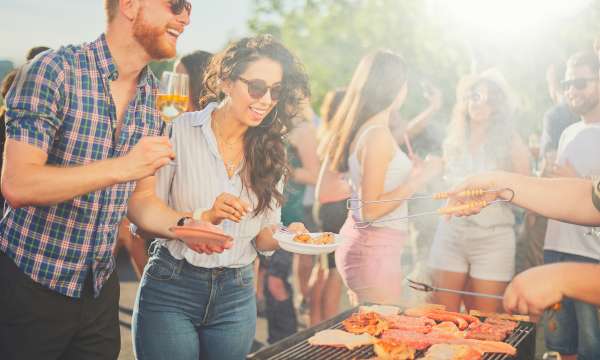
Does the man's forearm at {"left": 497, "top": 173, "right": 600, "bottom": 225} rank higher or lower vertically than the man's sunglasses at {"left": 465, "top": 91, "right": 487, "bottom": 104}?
lower

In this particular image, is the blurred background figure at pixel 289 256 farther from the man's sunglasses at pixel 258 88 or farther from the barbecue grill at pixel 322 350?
the barbecue grill at pixel 322 350

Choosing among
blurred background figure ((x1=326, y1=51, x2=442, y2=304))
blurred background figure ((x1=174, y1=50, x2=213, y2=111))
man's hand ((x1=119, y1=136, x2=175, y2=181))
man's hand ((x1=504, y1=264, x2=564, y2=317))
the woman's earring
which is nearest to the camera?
man's hand ((x1=504, y1=264, x2=564, y2=317))

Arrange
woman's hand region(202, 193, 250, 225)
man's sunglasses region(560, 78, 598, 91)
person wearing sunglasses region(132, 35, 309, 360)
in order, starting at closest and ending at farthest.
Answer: woman's hand region(202, 193, 250, 225)
person wearing sunglasses region(132, 35, 309, 360)
man's sunglasses region(560, 78, 598, 91)

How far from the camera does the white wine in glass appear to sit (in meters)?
2.86

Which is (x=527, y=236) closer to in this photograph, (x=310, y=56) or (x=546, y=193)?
(x=546, y=193)

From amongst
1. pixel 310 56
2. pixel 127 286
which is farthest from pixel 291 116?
pixel 310 56

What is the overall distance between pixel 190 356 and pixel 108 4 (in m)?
1.56

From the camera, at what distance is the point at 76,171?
248 cm

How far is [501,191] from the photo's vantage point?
11.2 feet

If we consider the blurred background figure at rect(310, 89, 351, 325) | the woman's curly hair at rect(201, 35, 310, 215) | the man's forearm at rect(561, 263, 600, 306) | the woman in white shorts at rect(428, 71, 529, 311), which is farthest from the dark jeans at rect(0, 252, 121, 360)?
the woman in white shorts at rect(428, 71, 529, 311)

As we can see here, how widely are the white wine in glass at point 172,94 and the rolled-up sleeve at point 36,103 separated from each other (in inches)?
17.7

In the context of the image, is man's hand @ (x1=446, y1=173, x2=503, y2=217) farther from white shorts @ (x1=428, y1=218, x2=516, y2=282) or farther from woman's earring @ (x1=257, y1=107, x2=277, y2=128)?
white shorts @ (x1=428, y1=218, x2=516, y2=282)

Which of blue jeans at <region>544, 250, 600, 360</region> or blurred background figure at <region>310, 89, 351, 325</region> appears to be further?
blurred background figure at <region>310, 89, 351, 325</region>

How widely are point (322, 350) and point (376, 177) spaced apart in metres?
1.63
